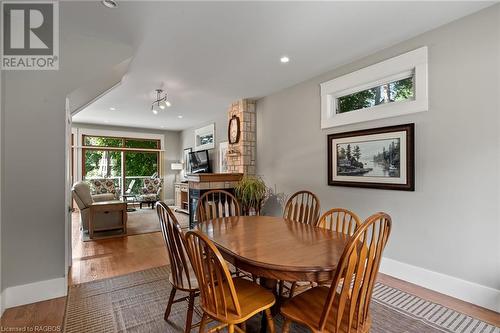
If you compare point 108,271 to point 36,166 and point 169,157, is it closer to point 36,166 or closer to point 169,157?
point 36,166

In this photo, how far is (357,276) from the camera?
1.19 meters

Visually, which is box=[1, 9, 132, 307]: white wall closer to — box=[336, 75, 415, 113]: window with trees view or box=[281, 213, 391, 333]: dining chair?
box=[281, 213, 391, 333]: dining chair

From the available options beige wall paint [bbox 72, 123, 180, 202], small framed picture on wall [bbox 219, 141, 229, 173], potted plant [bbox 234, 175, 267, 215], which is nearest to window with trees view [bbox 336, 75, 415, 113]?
potted plant [bbox 234, 175, 267, 215]

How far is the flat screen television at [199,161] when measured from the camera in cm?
725

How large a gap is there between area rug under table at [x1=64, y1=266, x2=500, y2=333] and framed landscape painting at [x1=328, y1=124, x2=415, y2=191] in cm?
114

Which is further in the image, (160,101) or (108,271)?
(160,101)

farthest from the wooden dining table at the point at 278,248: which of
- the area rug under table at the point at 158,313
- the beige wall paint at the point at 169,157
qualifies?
the beige wall paint at the point at 169,157

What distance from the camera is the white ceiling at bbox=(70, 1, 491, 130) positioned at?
2.20 metres

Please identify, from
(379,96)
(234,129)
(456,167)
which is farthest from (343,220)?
(234,129)

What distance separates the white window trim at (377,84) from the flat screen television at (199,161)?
14.1ft

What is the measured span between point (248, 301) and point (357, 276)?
671 mm

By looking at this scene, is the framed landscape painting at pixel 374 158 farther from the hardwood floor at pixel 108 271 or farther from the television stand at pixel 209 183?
the television stand at pixel 209 183

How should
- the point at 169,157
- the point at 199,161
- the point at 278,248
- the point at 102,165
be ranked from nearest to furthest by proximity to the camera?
the point at 278,248 → the point at 199,161 → the point at 102,165 → the point at 169,157

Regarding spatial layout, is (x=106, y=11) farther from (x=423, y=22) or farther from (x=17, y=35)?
(x=423, y=22)
